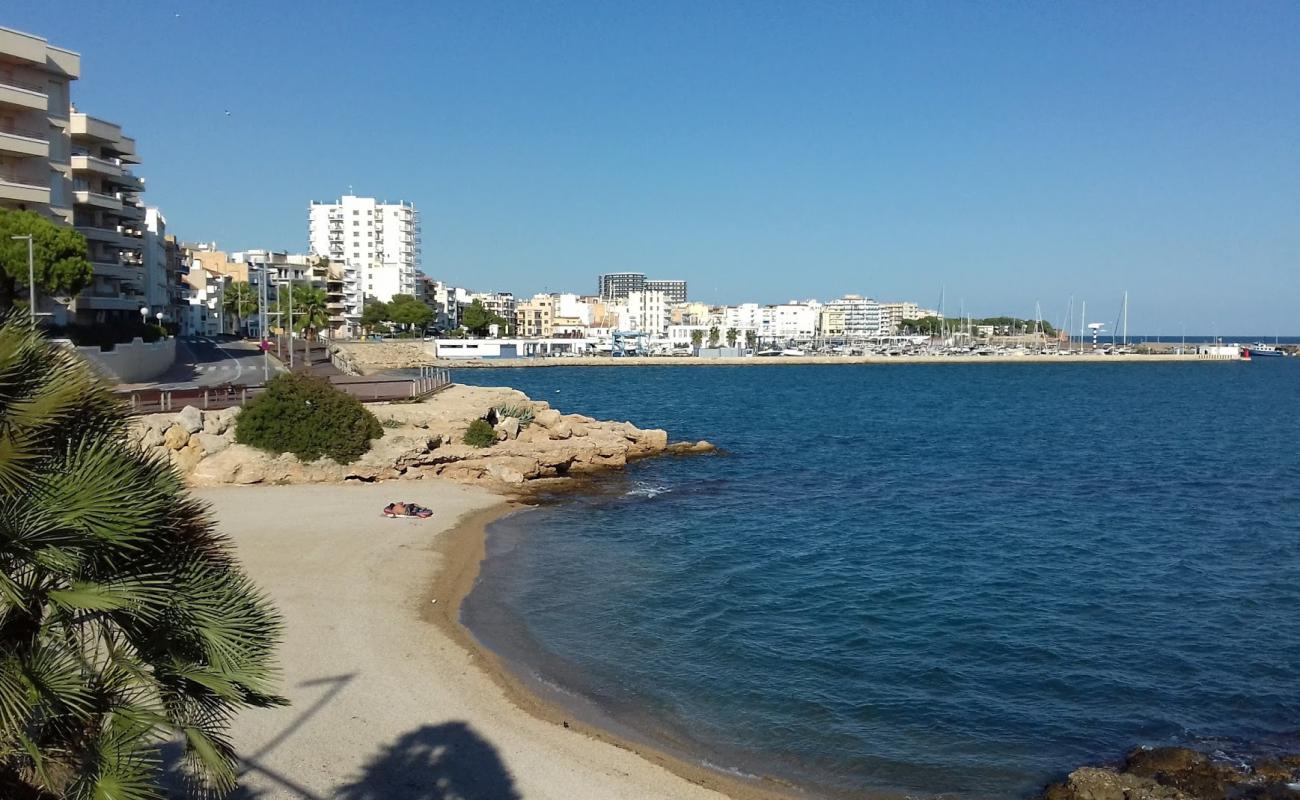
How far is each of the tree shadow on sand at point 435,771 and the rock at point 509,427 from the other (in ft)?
91.3

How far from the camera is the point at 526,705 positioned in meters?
16.0

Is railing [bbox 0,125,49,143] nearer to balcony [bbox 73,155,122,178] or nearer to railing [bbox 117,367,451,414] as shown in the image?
balcony [bbox 73,155,122,178]

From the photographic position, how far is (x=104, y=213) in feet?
195

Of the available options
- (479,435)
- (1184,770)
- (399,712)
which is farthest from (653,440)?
(1184,770)

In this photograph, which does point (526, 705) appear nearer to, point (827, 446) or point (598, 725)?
point (598, 725)

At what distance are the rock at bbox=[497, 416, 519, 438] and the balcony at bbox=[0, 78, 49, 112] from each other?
26.6 metres

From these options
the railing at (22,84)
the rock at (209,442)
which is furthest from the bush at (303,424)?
the railing at (22,84)

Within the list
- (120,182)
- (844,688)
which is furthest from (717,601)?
(120,182)

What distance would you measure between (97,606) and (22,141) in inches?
1946

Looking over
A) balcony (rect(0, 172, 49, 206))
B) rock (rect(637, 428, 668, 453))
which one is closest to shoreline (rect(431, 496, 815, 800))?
rock (rect(637, 428, 668, 453))

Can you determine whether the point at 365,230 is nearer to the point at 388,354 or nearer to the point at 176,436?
the point at 388,354

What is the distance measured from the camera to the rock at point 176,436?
33.0m

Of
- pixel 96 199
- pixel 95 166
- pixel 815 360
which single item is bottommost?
pixel 815 360

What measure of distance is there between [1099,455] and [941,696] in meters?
38.7
